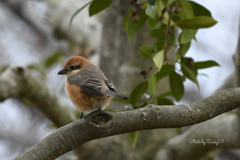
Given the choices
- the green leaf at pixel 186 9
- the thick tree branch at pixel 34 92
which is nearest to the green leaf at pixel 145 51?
the green leaf at pixel 186 9

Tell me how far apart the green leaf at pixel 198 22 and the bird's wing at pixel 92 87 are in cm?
75

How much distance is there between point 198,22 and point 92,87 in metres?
0.89

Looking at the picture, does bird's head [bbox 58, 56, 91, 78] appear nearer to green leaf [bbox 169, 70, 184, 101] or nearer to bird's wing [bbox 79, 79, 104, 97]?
bird's wing [bbox 79, 79, 104, 97]

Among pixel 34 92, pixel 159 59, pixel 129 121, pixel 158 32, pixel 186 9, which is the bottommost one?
pixel 129 121

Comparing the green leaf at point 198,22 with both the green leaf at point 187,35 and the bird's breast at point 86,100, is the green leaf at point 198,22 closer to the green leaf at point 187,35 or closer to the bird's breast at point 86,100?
the green leaf at point 187,35

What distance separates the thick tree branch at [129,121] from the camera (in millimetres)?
1787

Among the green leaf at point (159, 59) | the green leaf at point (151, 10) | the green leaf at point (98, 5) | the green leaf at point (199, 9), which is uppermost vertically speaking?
the green leaf at point (98, 5)

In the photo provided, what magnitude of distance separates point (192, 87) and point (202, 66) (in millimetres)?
6020

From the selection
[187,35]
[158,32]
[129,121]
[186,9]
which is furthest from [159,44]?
[129,121]

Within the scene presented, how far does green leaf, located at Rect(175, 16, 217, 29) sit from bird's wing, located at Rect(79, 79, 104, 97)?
2.46 ft

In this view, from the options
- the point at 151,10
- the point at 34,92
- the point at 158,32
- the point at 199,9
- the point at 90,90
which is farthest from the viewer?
the point at 34,92

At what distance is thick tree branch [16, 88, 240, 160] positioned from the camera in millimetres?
1787

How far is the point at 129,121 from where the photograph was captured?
1.85 m

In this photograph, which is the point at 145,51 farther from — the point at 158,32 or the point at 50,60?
the point at 50,60
